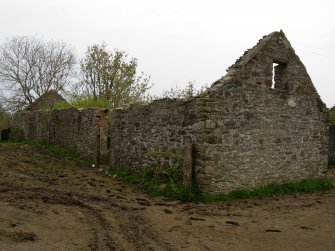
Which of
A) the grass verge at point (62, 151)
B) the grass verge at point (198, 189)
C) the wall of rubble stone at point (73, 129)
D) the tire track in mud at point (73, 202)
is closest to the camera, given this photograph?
the tire track in mud at point (73, 202)

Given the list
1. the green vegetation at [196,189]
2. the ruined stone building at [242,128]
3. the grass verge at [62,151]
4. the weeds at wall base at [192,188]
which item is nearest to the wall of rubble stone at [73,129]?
the grass verge at [62,151]

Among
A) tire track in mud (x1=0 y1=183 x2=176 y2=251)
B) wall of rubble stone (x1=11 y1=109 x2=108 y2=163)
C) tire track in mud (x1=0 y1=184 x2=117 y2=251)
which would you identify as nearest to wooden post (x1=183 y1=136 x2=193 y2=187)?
tire track in mud (x1=0 y1=183 x2=176 y2=251)

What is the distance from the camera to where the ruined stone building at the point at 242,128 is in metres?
9.11

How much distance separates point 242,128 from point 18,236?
20.0 feet

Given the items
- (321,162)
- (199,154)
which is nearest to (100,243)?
(199,154)

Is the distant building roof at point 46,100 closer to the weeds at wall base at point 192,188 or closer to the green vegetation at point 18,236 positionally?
the weeds at wall base at point 192,188

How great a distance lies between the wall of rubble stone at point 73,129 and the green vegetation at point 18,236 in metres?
7.87

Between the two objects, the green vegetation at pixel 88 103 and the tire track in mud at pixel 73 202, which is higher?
the green vegetation at pixel 88 103

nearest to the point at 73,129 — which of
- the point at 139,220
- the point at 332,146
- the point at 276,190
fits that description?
the point at 276,190

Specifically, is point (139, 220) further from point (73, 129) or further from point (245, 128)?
point (73, 129)

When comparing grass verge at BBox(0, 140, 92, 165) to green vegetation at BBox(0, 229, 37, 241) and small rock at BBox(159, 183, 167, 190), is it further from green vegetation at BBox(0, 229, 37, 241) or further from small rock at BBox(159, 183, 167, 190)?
green vegetation at BBox(0, 229, 37, 241)

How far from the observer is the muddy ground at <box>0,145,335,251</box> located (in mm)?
5809

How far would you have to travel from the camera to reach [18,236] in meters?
5.54

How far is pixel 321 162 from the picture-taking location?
484 inches
